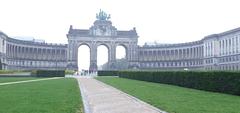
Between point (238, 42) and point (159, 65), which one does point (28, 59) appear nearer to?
point (159, 65)

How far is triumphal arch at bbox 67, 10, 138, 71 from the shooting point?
141750mm

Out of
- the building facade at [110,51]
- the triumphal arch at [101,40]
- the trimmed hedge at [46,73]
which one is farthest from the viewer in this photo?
the triumphal arch at [101,40]

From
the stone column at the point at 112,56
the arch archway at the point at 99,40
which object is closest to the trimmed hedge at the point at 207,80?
the stone column at the point at 112,56

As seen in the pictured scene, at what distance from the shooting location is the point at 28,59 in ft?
458

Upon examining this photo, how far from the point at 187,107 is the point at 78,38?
419 ft

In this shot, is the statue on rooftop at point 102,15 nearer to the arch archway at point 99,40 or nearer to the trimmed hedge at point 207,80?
the arch archway at point 99,40

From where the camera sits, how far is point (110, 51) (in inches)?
5620

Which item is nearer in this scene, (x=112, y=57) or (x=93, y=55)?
(x=93, y=55)

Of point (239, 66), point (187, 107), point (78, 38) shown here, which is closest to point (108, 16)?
point (78, 38)

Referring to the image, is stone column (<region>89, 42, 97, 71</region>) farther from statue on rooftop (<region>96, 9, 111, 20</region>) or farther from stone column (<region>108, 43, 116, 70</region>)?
statue on rooftop (<region>96, 9, 111, 20</region>)

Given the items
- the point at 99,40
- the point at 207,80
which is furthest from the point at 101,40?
the point at 207,80

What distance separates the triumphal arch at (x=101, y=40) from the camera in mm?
141750

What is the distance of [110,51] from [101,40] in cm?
518

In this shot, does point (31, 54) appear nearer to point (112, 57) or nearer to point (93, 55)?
point (93, 55)
